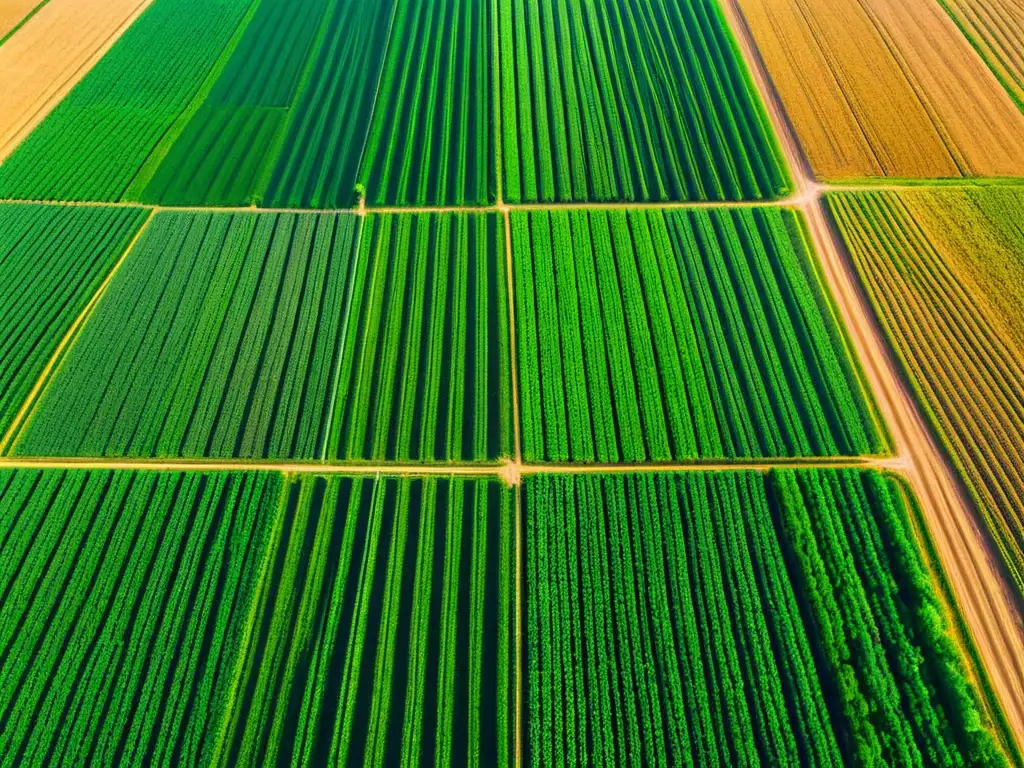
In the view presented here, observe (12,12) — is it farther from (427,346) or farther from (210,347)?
(427,346)

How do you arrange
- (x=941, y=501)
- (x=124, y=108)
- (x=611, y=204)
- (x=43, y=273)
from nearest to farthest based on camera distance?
1. (x=941, y=501)
2. (x=43, y=273)
3. (x=611, y=204)
4. (x=124, y=108)

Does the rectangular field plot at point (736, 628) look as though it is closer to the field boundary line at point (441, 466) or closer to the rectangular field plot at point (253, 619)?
→ the field boundary line at point (441, 466)

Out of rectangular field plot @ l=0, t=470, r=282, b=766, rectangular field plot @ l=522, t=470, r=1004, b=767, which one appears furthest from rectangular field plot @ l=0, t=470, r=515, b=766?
rectangular field plot @ l=522, t=470, r=1004, b=767

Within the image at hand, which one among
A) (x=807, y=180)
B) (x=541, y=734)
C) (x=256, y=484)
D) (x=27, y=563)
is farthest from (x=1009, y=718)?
(x=27, y=563)

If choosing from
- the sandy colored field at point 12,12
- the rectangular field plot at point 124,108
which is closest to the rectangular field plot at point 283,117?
the rectangular field plot at point 124,108

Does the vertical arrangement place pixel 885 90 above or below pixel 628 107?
above

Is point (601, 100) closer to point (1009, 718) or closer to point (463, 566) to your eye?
point (463, 566)

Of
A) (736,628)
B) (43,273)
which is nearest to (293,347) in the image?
(43,273)
